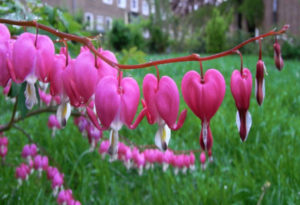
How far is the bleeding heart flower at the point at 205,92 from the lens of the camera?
53 centimetres

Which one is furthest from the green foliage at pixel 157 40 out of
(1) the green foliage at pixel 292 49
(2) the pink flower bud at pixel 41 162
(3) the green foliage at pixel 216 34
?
(2) the pink flower bud at pixel 41 162

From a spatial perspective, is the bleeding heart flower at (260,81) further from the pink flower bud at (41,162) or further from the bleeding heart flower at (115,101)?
the pink flower bud at (41,162)

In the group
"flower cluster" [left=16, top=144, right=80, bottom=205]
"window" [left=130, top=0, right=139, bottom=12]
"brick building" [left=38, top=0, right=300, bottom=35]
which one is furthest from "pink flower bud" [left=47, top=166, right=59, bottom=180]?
"window" [left=130, top=0, right=139, bottom=12]

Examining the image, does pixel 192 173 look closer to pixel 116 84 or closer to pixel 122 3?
pixel 116 84

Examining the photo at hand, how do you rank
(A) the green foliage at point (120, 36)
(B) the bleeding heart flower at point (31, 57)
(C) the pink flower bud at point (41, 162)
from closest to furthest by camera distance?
(B) the bleeding heart flower at point (31, 57) → (C) the pink flower bud at point (41, 162) → (A) the green foliage at point (120, 36)

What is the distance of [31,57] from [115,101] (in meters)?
0.17

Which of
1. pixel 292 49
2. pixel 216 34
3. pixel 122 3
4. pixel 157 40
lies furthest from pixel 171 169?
pixel 122 3

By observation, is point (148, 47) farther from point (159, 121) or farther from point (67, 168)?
point (159, 121)

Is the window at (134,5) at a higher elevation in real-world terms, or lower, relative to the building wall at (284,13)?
higher

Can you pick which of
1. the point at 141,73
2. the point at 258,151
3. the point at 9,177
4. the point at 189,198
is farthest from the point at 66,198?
the point at 141,73

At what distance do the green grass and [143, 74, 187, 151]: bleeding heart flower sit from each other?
91 cm

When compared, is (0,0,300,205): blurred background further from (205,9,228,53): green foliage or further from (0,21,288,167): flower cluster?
(205,9,228,53): green foliage

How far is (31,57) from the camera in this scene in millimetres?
534

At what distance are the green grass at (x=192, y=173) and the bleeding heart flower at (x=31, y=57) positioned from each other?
1.03 metres
